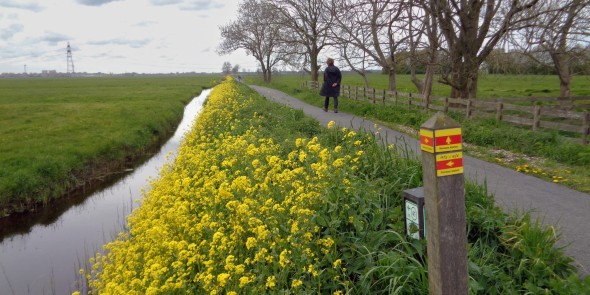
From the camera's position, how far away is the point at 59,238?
7652 millimetres

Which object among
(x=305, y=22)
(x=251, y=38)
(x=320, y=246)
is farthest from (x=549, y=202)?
(x=251, y=38)

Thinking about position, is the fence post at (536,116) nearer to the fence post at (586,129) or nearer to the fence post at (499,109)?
the fence post at (499,109)

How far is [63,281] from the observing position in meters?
5.96

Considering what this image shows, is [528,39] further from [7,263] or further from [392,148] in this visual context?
[7,263]

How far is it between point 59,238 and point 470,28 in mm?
12529

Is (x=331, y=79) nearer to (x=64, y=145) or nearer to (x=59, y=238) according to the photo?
(x=64, y=145)

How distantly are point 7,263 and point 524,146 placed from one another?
33.3 ft

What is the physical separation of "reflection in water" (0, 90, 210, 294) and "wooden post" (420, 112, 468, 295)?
5.26 m

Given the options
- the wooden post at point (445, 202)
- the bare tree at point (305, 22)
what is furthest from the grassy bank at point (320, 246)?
the bare tree at point (305, 22)

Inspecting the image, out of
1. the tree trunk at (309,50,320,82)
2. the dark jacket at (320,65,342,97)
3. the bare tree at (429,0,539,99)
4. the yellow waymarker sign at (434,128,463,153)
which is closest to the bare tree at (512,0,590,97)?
the bare tree at (429,0,539,99)

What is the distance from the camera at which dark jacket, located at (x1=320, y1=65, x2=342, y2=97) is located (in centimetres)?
1477

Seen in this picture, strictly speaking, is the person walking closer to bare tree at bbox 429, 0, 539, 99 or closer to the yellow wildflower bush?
bare tree at bbox 429, 0, 539, 99

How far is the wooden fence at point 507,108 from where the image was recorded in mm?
9591

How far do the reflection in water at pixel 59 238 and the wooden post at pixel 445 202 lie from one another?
5.26m
